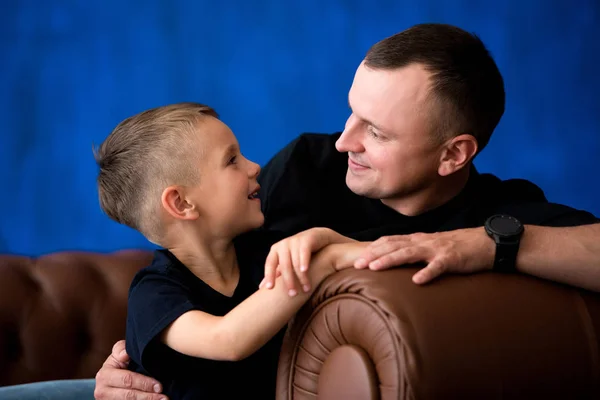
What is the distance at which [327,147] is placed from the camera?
1985 millimetres

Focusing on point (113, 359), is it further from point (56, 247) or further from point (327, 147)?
point (56, 247)

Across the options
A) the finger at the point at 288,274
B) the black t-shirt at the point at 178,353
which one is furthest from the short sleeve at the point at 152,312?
the finger at the point at 288,274

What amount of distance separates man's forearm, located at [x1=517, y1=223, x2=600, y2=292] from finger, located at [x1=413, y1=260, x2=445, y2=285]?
0.63 ft

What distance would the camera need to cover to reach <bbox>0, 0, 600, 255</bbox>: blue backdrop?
2.54 meters

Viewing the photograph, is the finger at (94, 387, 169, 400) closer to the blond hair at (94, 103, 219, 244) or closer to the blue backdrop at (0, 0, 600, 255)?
the blond hair at (94, 103, 219, 244)

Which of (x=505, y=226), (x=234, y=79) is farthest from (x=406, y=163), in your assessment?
(x=234, y=79)

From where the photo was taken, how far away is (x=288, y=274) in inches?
46.6

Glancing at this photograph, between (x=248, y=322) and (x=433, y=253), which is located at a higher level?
(x=433, y=253)

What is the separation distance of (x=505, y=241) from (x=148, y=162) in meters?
0.70

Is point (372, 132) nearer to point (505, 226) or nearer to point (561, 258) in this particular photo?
point (505, 226)

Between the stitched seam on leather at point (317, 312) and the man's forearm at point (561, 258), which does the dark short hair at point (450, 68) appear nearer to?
the man's forearm at point (561, 258)

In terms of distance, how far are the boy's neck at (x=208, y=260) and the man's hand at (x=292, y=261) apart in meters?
0.31

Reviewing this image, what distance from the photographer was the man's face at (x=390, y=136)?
5.73 ft

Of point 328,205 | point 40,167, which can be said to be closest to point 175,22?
point 40,167
